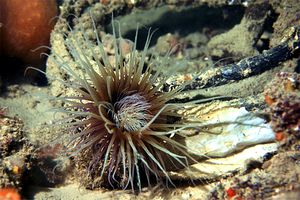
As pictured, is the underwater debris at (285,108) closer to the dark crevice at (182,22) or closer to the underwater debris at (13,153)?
the underwater debris at (13,153)

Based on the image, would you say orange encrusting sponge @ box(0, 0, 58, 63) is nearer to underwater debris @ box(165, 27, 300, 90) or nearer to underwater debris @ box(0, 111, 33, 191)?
underwater debris @ box(0, 111, 33, 191)

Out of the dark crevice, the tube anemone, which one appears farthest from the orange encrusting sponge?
the tube anemone

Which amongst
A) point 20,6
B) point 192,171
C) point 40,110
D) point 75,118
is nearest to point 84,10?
point 20,6

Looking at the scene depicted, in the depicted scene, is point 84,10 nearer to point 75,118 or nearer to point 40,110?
point 40,110

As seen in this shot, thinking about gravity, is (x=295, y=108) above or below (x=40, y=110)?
below

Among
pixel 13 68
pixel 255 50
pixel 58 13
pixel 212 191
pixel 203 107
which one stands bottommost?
pixel 212 191

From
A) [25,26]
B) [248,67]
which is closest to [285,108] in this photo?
[248,67]

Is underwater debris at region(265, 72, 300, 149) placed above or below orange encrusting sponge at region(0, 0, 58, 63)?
below
